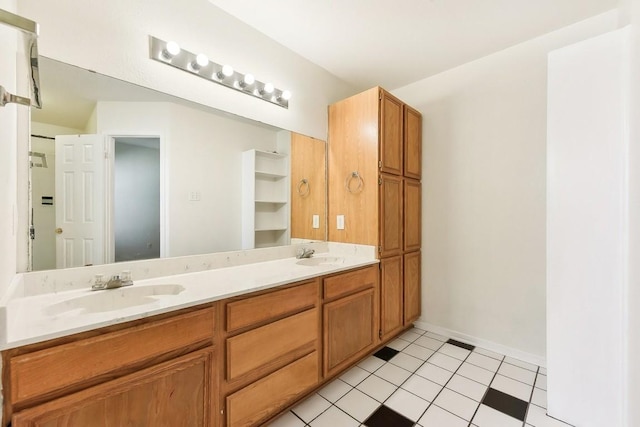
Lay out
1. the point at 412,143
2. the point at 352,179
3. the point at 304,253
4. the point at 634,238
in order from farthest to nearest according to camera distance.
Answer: the point at 412,143, the point at 352,179, the point at 304,253, the point at 634,238

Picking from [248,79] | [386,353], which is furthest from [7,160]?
[386,353]

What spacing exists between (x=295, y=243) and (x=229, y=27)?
5.47 ft

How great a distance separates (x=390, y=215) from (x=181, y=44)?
1916 millimetres

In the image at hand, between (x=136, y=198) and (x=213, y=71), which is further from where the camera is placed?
(x=213, y=71)

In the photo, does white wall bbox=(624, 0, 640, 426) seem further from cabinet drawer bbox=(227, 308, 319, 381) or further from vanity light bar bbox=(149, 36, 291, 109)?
vanity light bar bbox=(149, 36, 291, 109)

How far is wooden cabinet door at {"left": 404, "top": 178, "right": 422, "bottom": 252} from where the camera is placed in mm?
2498

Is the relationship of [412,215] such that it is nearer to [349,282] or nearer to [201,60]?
[349,282]

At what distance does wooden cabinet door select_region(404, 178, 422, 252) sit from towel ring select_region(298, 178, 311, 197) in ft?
3.00

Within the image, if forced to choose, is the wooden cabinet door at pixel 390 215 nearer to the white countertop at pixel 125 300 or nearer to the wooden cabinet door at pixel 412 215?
the wooden cabinet door at pixel 412 215

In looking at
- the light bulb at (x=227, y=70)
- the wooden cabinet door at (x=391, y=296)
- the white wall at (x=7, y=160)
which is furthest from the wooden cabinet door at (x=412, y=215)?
the white wall at (x=7, y=160)

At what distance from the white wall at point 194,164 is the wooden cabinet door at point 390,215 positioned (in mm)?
1132

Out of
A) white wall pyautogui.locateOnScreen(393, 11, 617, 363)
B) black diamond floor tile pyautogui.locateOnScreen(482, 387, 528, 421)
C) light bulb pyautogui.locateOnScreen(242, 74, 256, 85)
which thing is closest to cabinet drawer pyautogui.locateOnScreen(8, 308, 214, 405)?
light bulb pyautogui.locateOnScreen(242, 74, 256, 85)

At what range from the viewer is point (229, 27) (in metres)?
1.83

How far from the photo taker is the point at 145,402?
99cm
